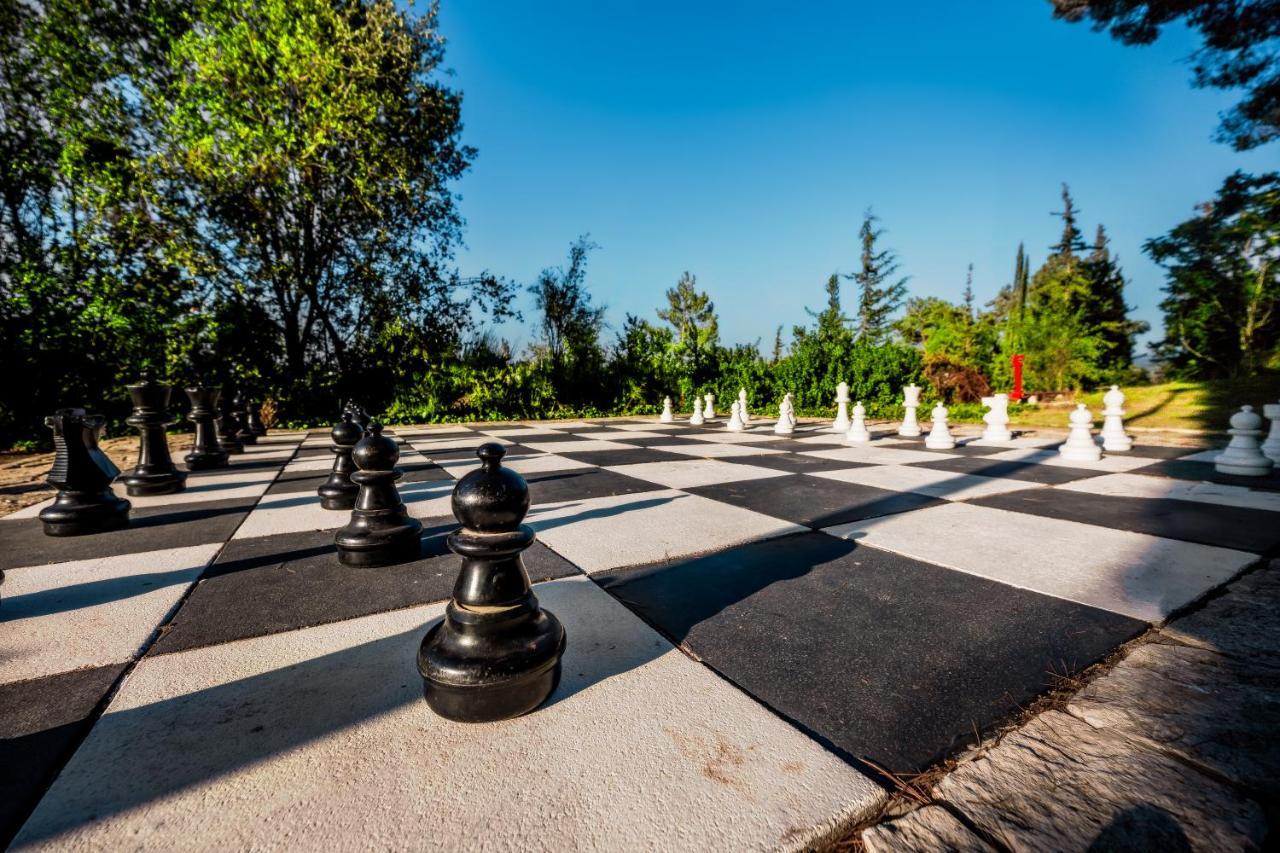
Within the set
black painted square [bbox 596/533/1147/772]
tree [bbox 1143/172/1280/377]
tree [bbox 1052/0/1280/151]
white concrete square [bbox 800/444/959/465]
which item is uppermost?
tree [bbox 1052/0/1280/151]

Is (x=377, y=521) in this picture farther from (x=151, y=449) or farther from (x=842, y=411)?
(x=842, y=411)

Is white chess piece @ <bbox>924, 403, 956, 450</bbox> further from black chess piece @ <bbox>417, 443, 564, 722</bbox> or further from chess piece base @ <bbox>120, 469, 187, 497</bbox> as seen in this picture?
chess piece base @ <bbox>120, 469, 187, 497</bbox>

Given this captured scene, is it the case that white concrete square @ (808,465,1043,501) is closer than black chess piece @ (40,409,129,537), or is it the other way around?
black chess piece @ (40,409,129,537)

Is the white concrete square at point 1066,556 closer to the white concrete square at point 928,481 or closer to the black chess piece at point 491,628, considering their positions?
the white concrete square at point 928,481

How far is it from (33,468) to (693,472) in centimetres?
654

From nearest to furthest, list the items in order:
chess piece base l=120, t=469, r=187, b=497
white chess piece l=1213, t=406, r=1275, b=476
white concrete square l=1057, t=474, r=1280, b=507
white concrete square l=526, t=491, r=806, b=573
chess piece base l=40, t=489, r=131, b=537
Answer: white concrete square l=526, t=491, r=806, b=573 → chess piece base l=40, t=489, r=131, b=537 → white concrete square l=1057, t=474, r=1280, b=507 → chess piece base l=120, t=469, r=187, b=497 → white chess piece l=1213, t=406, r=1275, b=476

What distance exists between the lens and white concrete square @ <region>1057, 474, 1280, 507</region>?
3.14 meters

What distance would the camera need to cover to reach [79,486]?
8.63 ft

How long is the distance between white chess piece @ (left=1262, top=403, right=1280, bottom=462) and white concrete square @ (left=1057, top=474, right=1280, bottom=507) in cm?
120

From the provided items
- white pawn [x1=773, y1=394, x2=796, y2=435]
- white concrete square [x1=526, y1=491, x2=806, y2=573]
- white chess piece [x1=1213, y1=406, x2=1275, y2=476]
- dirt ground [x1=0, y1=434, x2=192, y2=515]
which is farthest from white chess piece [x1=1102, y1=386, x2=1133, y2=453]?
dirt ground [x1=0, y1=434, x2=192, y2=515]

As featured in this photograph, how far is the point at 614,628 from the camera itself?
5.25ft

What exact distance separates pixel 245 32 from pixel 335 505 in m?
10.7

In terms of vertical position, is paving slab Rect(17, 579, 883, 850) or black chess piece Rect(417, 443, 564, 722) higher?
black chess piece Rect(417, 443, 564, 722)

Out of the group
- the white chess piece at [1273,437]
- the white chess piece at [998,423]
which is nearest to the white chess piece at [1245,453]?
the white chess piece at [1273,437]
